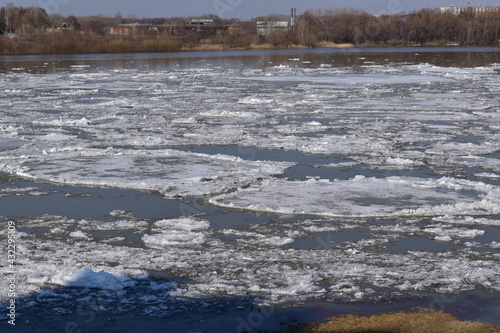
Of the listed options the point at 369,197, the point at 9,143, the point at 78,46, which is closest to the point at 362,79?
the point at 9,143

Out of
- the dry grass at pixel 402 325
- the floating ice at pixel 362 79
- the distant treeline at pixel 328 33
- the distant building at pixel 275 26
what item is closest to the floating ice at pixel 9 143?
the dry grass at pixel 402 325

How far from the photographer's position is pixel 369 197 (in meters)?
7.61

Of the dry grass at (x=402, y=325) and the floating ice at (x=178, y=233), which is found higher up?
the floating ice at (x=178, y=233)

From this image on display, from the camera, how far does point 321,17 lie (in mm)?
94500

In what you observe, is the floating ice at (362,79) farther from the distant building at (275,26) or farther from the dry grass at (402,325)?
the distant building at (275,26)

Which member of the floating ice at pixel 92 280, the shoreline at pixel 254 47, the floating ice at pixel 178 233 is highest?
the shoreline at pixel 254 47

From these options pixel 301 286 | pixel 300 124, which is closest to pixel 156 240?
pixel 301 286

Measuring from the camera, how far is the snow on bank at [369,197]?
7.12m

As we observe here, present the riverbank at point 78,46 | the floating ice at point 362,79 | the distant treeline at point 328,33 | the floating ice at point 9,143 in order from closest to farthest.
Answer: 1. the floating ice at point 9,143
2. the floating ice at point 362,79
3. the riverbank at point 78,46
4. the distant treeline at point 328,33

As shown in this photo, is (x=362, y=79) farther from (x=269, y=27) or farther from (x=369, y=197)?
(x=269, y=27)

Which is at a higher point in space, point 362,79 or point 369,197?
point 362,79

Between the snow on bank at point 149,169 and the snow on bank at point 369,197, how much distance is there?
555 mm

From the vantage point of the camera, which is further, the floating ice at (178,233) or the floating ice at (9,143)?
the floating ice at (9,143)

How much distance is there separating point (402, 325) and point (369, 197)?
3.27 m
